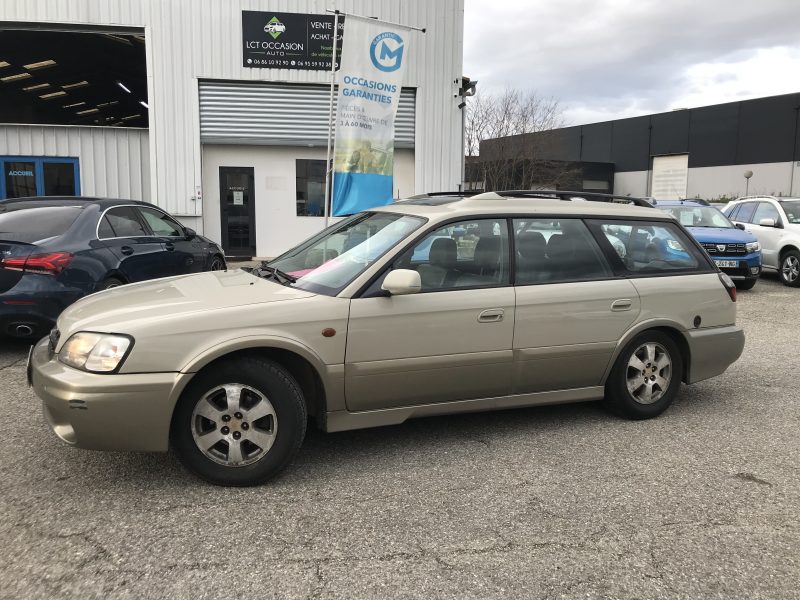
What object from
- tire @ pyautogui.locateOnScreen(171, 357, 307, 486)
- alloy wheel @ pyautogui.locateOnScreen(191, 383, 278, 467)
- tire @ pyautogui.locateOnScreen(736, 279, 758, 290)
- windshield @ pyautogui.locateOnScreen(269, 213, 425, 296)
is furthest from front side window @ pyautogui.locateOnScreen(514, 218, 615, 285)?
tire @ pyautogui.locateOnScreen(736, 279, 758, 290)

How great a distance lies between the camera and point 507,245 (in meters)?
4.23

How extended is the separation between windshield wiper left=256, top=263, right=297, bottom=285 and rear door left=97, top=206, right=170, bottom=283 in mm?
2879

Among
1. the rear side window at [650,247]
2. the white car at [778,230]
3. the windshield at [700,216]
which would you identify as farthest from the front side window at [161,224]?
the white car at [778,230]

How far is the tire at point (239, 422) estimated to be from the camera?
131 inches

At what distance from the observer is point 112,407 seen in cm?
316

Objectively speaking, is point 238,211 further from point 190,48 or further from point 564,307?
point 564,307

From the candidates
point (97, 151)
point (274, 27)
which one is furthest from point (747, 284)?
point (97, 151)

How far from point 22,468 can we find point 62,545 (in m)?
1.04

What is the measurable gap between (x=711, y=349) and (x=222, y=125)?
39.2 feet

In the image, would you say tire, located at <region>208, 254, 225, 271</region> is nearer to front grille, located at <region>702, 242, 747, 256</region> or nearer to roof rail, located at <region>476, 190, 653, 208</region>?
roof rail, located at <region>476, 190, 653, 208</region>

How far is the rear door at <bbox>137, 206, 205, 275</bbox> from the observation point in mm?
7781

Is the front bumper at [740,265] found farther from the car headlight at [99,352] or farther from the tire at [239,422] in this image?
the car headlight at [99,352]

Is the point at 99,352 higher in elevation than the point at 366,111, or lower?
lower

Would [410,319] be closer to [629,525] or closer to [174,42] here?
[629,525]
